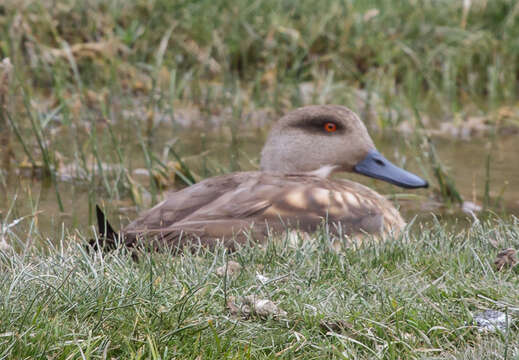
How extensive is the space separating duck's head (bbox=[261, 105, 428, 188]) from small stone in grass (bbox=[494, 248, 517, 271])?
Answer: 5.34 feet

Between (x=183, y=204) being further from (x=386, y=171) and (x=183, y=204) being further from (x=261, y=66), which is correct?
(x=261, y=66)

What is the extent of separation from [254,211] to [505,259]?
1.28 metres

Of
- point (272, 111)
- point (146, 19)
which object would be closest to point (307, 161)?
point (272, 111)

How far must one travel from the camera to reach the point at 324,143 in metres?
5.36

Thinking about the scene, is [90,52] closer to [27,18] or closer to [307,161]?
[27,18]

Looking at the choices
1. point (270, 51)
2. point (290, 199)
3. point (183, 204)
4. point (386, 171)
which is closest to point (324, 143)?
point (386, 171)

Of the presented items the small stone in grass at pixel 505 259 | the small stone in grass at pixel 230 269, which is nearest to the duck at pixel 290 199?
the small stone in grass at pixel 230 269

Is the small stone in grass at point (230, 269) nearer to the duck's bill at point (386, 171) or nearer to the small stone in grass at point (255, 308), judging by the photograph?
the small stone in grass at point (255, 308)

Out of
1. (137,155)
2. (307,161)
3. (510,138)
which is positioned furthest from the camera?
(510,138)

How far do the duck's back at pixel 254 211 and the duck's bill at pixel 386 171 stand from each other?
1.81ft

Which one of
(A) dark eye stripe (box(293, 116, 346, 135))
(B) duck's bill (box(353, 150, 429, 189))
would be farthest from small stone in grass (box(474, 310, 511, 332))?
(A) dark eye stripe (box(293, 116, 346, 135))

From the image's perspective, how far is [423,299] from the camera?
10.4ft

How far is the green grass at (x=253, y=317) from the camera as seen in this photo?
113 inches

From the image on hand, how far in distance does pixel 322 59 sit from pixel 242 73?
35.8 inches
